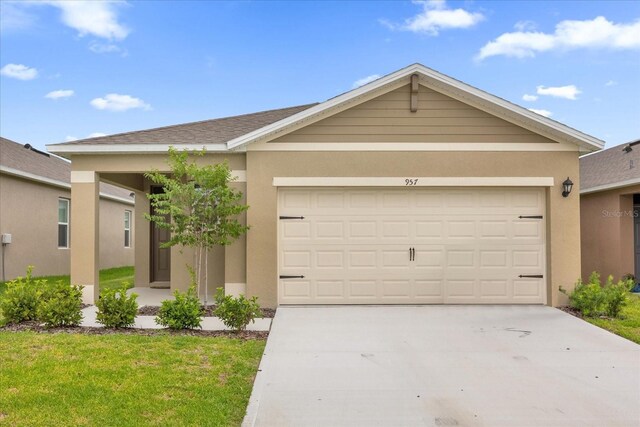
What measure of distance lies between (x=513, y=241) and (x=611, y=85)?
9587mm

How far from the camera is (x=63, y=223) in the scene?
17.2 meters

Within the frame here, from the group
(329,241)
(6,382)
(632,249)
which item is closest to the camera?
(6,382)

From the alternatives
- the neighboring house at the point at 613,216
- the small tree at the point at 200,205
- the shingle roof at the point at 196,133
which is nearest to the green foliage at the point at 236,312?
the small tree at the point at 200,205

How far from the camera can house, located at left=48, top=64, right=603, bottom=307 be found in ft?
29.1

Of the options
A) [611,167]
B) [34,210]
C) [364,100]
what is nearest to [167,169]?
[364,100]

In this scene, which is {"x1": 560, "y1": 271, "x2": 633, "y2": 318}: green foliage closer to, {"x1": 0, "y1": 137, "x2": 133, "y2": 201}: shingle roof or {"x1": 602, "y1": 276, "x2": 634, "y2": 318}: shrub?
{"x1": 602, "y1": 276, "x2": 634, "y2": 318}: shrub

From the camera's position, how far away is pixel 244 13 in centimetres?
1523

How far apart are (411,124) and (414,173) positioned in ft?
3.21

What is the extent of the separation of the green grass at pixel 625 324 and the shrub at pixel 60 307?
8.43 meters

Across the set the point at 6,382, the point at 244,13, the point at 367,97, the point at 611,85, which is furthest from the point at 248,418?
the point at 611,85

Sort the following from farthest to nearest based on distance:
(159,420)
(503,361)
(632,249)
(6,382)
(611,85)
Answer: (611,85) → (632,249) → (503,361) → (6,382) → (159,420)

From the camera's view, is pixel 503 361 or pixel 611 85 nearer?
pixel 503 361

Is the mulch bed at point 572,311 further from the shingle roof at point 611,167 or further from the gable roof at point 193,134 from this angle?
the gable roof at point 193,134

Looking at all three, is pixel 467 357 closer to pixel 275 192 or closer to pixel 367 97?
pixel 275 192
